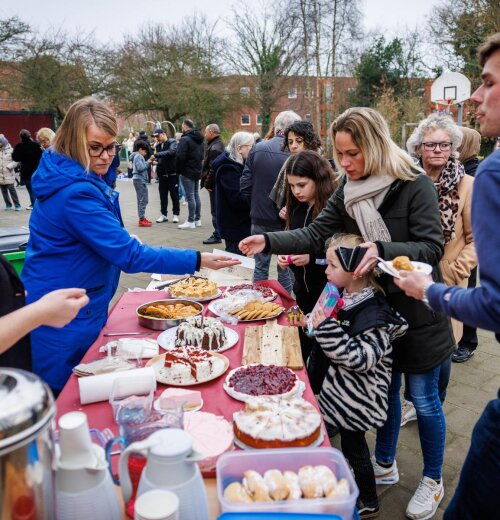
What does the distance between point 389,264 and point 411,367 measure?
25.6 inches

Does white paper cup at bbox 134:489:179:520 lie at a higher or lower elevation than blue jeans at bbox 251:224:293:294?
higher

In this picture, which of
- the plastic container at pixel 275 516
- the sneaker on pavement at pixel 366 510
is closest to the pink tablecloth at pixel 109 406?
the plastic container at pixel 275 516

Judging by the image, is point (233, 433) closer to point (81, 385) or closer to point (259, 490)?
point (259, 490)

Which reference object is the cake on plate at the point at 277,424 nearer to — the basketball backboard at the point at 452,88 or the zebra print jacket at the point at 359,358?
the zebra print jacket at the point at 359,358

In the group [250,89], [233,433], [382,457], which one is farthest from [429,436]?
[250,89]

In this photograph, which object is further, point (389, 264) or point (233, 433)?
point (389, 264)

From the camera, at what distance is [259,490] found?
1.13m

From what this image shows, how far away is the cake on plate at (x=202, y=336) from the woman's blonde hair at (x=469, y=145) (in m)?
2.76

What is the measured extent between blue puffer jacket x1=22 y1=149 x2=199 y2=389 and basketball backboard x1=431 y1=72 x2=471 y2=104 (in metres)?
13.8

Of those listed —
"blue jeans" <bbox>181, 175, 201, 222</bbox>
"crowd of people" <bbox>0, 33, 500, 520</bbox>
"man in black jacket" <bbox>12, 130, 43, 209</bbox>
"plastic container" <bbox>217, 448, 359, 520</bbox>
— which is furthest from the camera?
"man in black jacket" <bbox>12, 130, 43, 209</bbox>

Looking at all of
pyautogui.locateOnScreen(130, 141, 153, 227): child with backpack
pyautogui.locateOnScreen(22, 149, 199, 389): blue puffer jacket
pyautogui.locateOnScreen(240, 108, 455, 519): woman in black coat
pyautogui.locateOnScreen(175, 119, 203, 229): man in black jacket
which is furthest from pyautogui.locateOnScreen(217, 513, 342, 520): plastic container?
pyautogui.locateOnScreen(130, 141, 153, 227): child with backpack

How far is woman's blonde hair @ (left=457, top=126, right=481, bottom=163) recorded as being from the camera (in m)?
3.76

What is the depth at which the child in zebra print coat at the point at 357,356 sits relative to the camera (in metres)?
1.91

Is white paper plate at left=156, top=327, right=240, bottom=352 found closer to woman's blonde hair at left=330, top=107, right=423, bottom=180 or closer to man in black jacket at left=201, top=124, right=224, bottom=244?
woman's blonde hair at left=330, top=107, right=423, bottom=180
